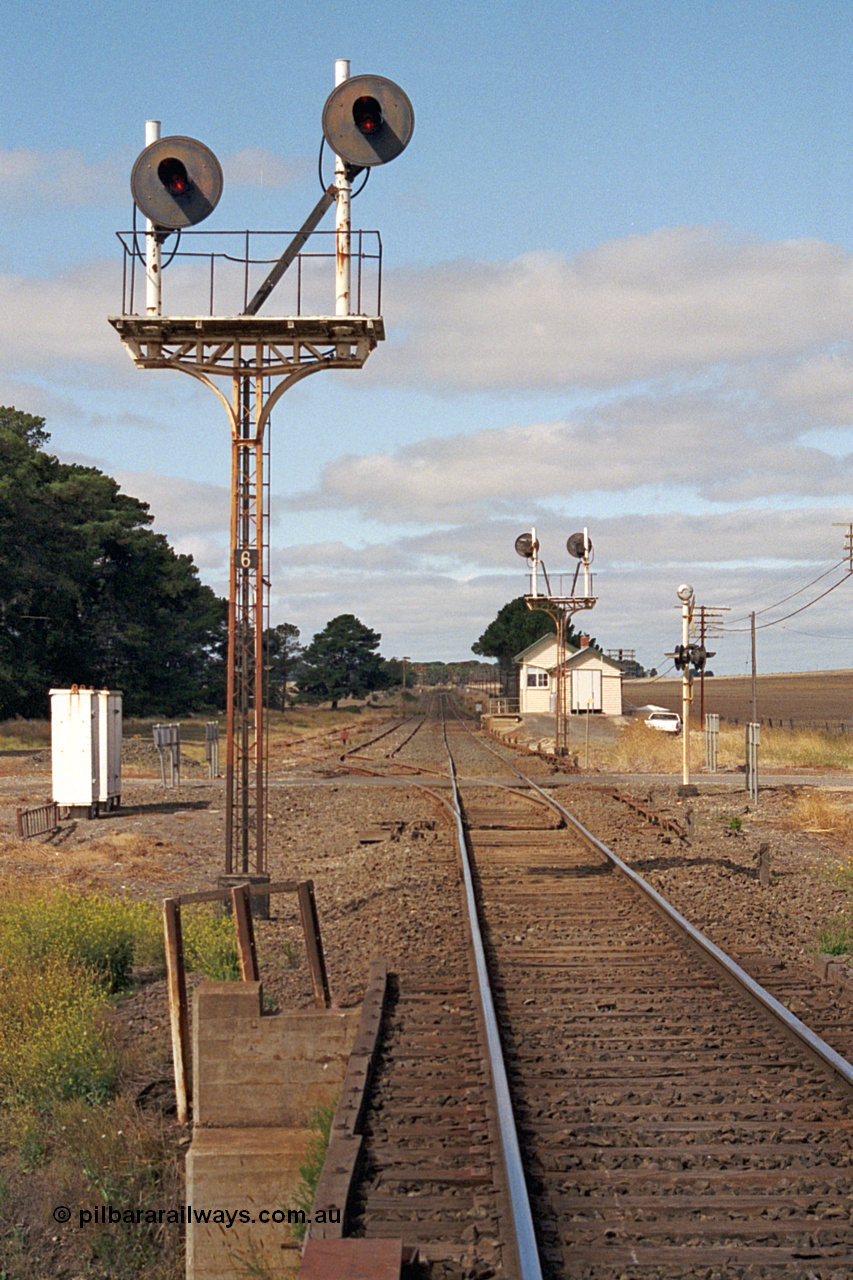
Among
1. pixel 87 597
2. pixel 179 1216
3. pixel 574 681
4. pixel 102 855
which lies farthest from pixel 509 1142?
pixel 574 681

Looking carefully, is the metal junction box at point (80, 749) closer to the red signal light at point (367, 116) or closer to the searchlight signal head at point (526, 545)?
the red signal light at point (367, 116)

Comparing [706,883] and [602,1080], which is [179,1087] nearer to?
[602,1080]

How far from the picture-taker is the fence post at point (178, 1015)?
748 centimetres

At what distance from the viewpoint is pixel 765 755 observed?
136ft

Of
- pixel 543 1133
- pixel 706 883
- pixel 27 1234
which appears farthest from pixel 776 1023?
pixel 706 883

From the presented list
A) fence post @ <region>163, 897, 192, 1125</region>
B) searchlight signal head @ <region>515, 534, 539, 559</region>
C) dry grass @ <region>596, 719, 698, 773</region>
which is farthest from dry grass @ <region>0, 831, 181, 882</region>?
searchlight signal head @ <region>515, 534, 539, 559</region>

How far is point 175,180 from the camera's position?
480 inches

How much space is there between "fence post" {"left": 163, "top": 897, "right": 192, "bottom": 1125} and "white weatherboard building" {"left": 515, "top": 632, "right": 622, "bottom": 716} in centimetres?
5688

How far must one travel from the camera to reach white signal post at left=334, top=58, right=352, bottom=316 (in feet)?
40.7

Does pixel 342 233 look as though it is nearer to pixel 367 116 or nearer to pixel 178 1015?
pixel 367 116

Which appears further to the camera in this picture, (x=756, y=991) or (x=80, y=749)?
(x=80, y=749)

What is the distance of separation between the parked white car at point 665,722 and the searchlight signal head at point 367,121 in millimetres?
43841

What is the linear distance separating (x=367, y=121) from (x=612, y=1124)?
9.92m

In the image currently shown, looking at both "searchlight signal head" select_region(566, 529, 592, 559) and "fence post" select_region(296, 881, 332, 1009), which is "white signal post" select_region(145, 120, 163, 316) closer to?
"fence post" select_region(296, 881, 332, 1009)
